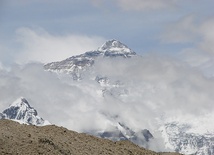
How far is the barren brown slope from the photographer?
52281 mm

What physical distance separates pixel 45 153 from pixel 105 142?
1366cm

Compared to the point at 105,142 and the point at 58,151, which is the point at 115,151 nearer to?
the point at 105,142

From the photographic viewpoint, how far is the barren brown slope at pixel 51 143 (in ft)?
172

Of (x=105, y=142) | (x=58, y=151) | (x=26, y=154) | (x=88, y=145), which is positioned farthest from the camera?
(x=105, y=142)

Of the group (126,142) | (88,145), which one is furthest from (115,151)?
(126,142)

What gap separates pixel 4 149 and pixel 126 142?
21.4 metres

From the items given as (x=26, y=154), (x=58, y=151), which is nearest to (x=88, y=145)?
(x=58, y=151)

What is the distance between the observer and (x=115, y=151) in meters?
60.9

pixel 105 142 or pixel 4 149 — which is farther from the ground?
pixel 105 142

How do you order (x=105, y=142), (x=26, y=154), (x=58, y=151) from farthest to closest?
(x=105, y=142), (x=58, y=151), (x=26, y=154)

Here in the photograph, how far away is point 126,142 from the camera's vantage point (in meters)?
68.5

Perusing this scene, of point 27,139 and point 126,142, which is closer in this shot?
point 27,139

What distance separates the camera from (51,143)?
55.0 meters

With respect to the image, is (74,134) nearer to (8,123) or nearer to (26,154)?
(8,123)
